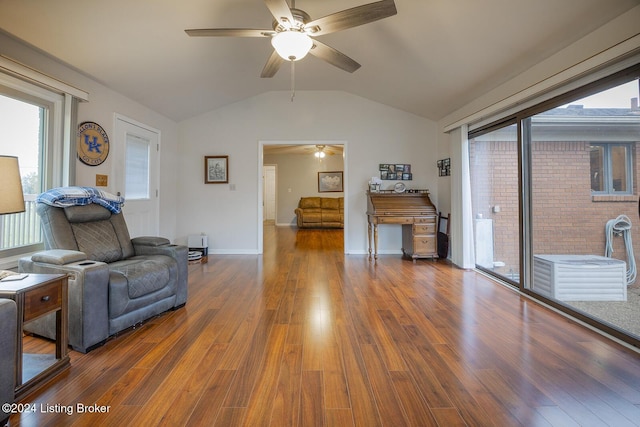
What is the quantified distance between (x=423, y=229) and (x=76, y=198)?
415cm

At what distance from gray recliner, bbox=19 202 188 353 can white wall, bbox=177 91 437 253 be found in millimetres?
2420

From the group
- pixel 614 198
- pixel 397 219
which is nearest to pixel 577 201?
pixel 614 198

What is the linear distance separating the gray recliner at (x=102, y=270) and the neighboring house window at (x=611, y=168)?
3.49m

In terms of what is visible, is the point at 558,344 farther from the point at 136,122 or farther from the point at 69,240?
the point at 136,122

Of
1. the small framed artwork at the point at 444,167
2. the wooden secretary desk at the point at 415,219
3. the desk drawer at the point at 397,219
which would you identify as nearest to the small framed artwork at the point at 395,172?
the small framed artwork at the point at 444,167

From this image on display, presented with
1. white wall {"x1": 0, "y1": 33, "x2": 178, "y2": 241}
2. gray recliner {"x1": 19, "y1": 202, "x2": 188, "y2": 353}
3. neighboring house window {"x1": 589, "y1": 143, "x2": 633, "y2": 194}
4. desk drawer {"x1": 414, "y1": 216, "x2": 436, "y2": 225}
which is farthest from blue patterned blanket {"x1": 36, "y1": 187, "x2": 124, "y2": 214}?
neighboring house window {"x1": 589, "y1": 143, "x2": 633, "y2": 194}

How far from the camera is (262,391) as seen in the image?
1516 millimetres

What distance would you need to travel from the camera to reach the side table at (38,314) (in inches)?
55.7

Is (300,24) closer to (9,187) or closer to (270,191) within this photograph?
(9,187)

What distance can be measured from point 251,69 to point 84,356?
3.57 metres

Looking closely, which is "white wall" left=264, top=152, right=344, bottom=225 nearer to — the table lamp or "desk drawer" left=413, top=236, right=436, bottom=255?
"desk drawer" left=413, top=236, right=436, bottom=255

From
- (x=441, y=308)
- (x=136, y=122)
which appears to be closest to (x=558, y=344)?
(x=441, y=308)

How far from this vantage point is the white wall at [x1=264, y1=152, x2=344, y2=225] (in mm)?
9742

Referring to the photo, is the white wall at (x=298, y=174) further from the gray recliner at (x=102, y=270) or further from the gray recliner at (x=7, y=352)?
the gray recliner at (x=7, y=352)
